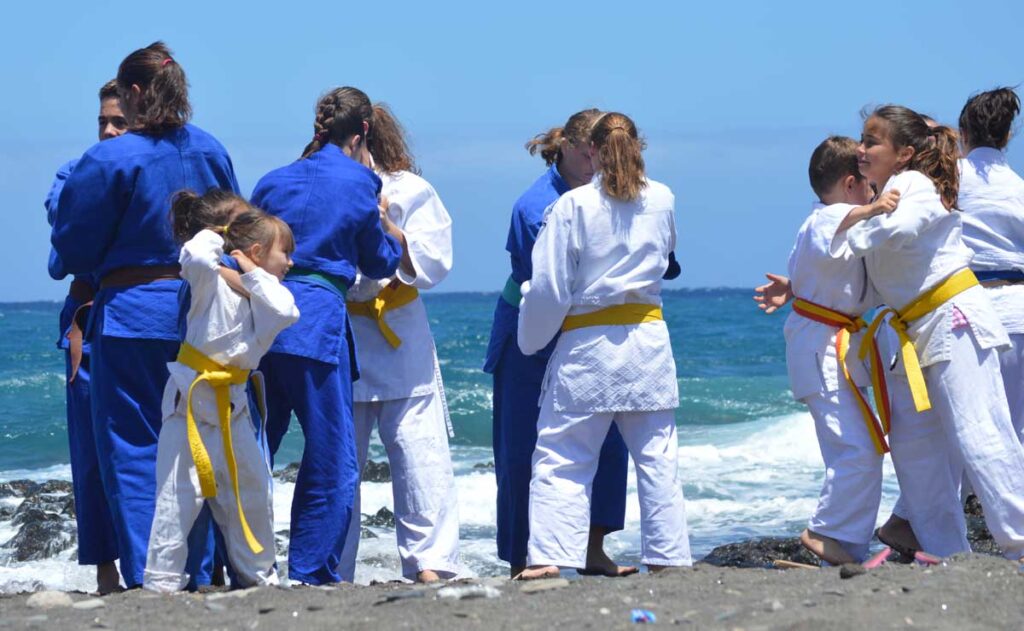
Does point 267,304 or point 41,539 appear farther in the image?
point 41,539

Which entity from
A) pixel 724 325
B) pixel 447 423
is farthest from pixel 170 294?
pixel 724 325

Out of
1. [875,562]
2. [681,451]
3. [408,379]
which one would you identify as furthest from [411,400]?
[681,451]

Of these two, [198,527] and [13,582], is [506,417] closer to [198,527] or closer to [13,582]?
[198,527]

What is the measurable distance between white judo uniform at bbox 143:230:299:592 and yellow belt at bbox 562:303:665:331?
1152 millimetres

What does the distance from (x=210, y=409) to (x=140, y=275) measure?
26.6 inches

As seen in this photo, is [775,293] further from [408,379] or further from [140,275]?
[140,275]

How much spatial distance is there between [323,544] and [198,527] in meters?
0.54

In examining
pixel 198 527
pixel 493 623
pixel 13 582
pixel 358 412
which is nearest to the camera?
pixel 493 623

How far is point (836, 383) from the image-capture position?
17.5ft

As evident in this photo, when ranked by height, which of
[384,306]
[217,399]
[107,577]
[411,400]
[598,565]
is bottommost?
[598,565]

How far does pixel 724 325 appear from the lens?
46.2 metres

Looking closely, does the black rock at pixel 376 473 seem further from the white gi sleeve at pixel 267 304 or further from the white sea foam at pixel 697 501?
the white gi sleeve at pixel 267 304

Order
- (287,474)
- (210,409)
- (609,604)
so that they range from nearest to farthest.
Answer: (609,604) → (210,409) → (287,474)

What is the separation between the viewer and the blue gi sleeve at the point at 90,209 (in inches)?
200
